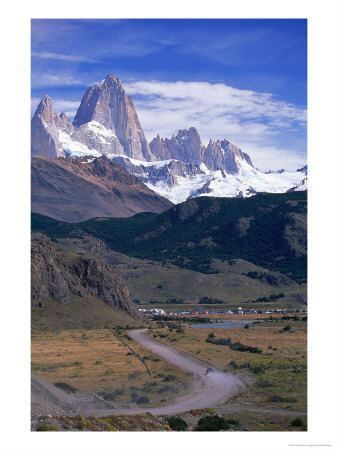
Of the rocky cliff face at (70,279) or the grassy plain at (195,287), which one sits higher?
the rocky cliff face at (70,279)

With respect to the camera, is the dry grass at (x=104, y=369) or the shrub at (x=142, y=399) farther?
the dry grass at (x=104, y=369)

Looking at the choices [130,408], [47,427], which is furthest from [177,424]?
[47,427]

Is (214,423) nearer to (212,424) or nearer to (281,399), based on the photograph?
(212,424)

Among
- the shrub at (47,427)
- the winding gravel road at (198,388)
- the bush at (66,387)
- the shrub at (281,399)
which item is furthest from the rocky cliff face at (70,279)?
the shrub at (47,427)

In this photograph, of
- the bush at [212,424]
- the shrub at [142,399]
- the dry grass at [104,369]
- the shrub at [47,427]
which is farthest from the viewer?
the dry grass at [104,369]

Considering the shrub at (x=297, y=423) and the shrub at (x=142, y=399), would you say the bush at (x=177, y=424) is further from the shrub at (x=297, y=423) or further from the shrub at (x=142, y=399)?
the shrub at (x=297, y=423)

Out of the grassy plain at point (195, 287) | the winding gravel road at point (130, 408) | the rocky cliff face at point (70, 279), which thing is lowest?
the grassy plain at point (195, 287)
